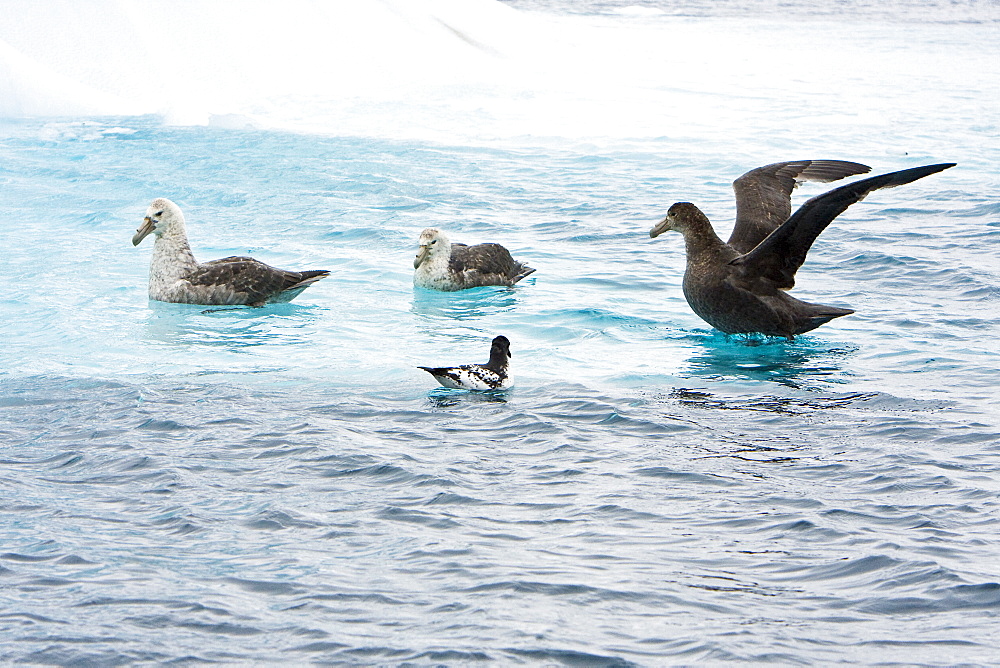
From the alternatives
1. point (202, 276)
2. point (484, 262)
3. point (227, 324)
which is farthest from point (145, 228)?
point (484, 262)

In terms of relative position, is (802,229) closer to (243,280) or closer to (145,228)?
(243,280)

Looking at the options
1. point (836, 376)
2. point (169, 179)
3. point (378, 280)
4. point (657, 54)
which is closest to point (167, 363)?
point (378, 280)

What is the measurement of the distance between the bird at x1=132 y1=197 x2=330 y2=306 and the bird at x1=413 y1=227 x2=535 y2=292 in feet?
3.80

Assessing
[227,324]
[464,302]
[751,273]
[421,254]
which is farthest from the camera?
Answer: [464,302]

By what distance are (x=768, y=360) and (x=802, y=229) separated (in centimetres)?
117

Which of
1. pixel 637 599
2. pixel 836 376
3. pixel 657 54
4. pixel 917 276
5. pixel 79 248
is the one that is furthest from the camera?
pixel 657 54

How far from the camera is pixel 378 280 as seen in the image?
1354 cm

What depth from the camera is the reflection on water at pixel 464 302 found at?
1225 cm

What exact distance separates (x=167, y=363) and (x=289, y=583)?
4.52 metres

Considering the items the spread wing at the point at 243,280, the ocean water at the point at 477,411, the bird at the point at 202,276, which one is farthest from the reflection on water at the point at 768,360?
the spread wing at the point at 243,280

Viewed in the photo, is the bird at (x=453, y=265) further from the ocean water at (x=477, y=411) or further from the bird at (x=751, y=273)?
the bird at (x=751, y=273)

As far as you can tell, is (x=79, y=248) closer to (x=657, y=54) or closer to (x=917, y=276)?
(x=917, y=276)

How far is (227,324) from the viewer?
11.5 metres

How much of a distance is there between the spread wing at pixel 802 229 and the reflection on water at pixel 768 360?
1.92 ft
